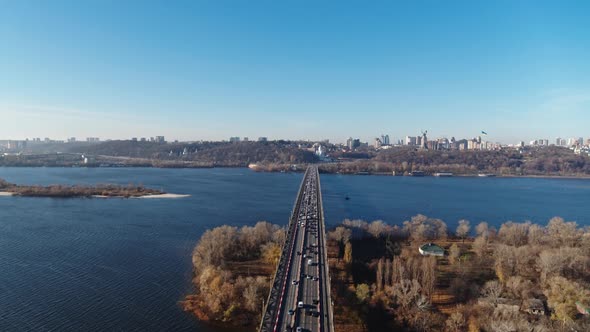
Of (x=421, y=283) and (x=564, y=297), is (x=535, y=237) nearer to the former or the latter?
(x=564, y=297)

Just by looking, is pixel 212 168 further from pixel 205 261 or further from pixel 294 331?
pixel 294 331

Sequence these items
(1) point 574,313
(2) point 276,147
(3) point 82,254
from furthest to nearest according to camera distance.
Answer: (2) point 276,147
(3) point 82,254
(1) point 574,313

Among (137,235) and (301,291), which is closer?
(301,291)

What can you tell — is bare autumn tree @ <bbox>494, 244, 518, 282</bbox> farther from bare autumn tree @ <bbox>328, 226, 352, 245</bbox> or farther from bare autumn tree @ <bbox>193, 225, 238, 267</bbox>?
bare autumn tree @ <bbox>193, 225, 238, 267</bbox>

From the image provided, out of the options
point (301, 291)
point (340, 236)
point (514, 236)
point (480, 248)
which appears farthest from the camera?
point (514, 236)

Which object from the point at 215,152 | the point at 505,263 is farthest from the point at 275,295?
A: the point at 215,152

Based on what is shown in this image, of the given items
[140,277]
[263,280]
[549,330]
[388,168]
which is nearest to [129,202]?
[140,277]

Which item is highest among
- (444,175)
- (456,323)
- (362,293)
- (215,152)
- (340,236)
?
(215,152)

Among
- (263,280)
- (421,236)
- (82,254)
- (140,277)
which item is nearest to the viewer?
(263,280)

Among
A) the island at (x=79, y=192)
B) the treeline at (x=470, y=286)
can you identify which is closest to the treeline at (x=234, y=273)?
the treeline at (x=470, y=286)
